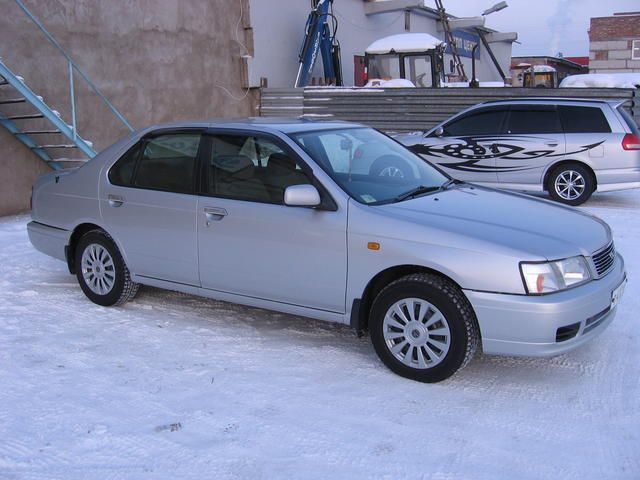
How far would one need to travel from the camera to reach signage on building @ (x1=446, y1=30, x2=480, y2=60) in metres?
34.7

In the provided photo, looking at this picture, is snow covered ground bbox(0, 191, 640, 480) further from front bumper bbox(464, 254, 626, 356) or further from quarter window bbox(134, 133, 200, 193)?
quarter window bbox(134, 133, 200, 193)

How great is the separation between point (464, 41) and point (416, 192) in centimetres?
3321

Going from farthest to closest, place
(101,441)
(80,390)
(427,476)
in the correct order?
(80,390) < (101,441) < (427,476)

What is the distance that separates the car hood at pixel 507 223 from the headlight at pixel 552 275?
47 millimetres

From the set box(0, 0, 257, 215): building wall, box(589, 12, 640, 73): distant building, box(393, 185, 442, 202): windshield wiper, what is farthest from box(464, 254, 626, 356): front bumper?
box(589, 12, 640, 73): distant building

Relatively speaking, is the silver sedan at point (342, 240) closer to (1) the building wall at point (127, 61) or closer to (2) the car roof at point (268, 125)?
(2) the car roof at point (268, 125)

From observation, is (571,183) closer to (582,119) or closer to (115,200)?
(582,119)

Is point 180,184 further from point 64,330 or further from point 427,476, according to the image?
point 427,476

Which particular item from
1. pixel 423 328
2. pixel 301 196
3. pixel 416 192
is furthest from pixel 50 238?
pixel 423 328

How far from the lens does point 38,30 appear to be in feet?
35.0

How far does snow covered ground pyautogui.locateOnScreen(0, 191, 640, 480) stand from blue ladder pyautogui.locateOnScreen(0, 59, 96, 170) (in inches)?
182

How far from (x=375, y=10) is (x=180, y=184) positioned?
22184 mm

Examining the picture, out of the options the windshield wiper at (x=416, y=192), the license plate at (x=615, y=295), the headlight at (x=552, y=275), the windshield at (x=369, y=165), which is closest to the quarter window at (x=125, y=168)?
the windshield at (x=369, y=165)

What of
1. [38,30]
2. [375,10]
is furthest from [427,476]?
[375,10]
